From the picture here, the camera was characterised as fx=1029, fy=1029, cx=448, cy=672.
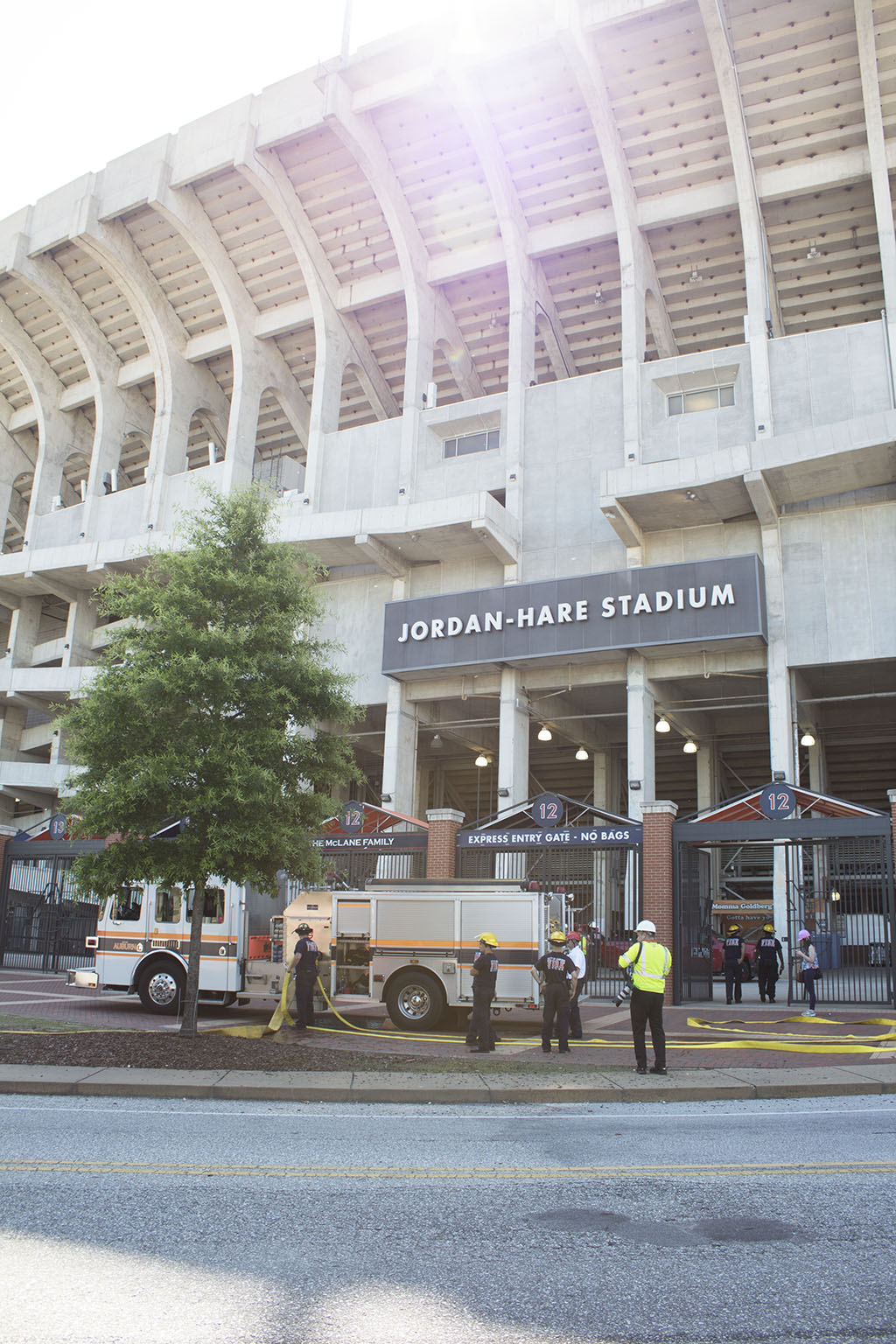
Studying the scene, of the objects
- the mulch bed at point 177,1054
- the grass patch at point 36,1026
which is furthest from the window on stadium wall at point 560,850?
the grass patch at point 36,1026

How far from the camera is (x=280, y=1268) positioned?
4816 mm

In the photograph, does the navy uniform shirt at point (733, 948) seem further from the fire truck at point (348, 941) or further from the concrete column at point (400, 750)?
the concrete column at point (400, 750)

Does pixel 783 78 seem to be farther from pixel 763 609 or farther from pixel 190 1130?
pixel 190 1130

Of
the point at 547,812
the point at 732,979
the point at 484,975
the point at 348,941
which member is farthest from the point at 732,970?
the point at 484,975

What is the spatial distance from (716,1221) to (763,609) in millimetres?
25590

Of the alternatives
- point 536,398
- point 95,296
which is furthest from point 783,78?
point 95,296

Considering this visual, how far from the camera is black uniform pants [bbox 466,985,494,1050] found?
46.0 feet

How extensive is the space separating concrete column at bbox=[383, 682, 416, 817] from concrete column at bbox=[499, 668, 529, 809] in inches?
132

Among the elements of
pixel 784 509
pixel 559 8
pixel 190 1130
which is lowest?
pixel 190 1130

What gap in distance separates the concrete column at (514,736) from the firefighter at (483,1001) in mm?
17570

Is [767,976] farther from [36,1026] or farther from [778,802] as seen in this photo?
[36,1026]

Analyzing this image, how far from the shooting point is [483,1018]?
14.1 m

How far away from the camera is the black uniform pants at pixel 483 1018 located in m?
14.0

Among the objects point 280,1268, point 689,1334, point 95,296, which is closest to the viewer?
point 689,1334
